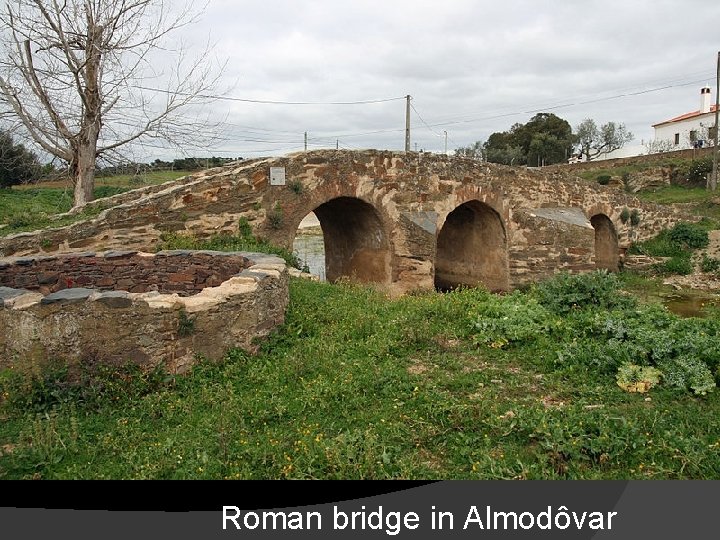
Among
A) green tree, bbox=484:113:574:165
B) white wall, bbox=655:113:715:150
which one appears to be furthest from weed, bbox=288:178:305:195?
white wall, bbox=655:113:715:150

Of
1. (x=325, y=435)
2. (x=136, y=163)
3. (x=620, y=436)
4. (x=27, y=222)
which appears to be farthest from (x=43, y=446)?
(x=136, y=163)

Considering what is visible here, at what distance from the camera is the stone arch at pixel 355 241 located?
10.8 meters

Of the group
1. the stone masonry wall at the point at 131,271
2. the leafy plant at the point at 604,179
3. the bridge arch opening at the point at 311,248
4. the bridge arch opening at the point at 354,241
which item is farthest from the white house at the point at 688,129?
the stone masonry wall at the point at 131,271

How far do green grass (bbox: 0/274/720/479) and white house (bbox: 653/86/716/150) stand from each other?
37942mm

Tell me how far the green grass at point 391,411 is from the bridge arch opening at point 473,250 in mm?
7365

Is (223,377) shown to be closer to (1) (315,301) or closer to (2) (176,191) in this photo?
(1) (315,301)

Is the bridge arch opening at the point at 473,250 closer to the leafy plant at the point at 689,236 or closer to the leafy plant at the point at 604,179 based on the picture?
the leafy plant at the point at 689,236

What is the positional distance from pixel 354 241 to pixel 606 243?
10597 millimetres

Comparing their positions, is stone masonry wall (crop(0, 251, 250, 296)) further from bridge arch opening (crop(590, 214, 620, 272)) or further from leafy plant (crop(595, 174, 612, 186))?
leafy plant (crop(595, 174, 612, 186))

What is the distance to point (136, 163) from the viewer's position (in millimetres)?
12750

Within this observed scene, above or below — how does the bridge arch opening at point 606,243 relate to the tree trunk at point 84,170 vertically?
below

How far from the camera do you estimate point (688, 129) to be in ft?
134

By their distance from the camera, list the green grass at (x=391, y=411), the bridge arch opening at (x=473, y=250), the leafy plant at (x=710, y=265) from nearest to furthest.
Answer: the green grass at (x=391, y=411)
the bridge arch opening at (x=473, y=250)
the leafy plant at (x=710, y=265)

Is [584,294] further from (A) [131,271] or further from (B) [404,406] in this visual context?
(A) [131,271]
